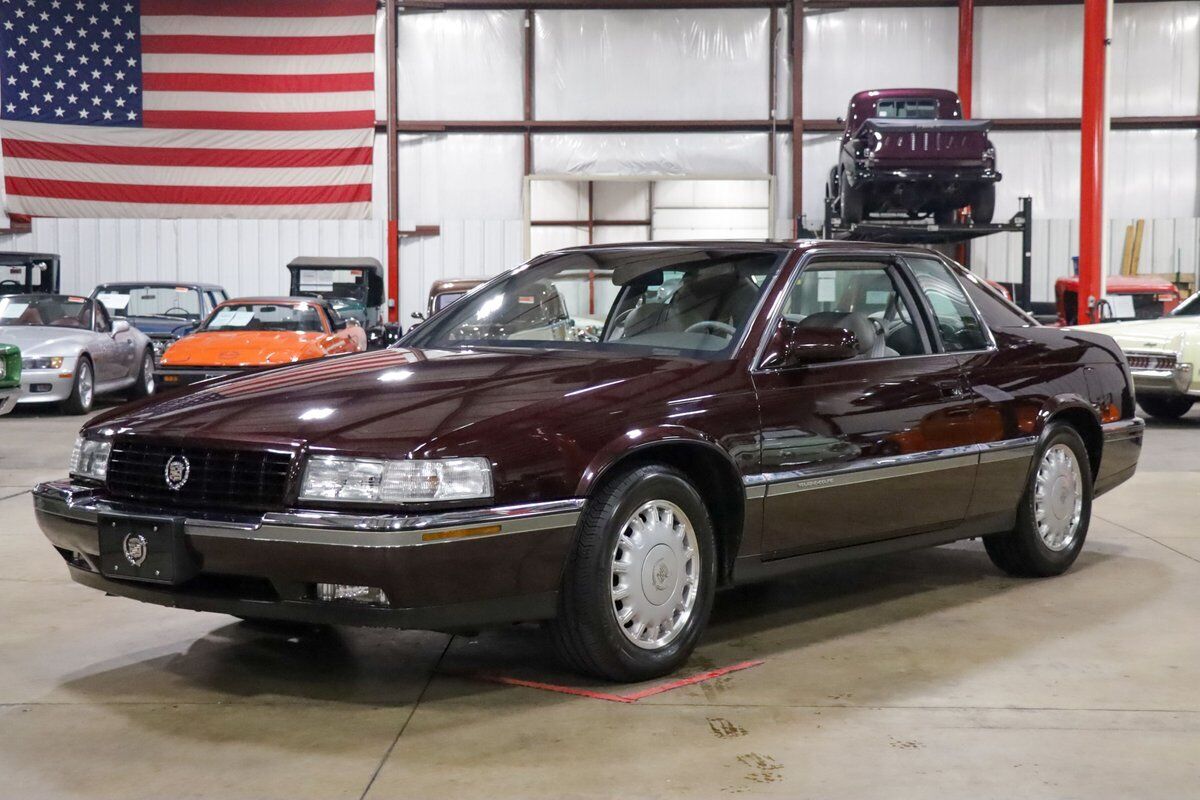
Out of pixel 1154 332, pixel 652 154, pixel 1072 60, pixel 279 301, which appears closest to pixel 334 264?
pixel 279 301

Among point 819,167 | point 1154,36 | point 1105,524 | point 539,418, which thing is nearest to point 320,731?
point 539,418

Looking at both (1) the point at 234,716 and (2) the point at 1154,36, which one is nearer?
(1) the point at 234,716

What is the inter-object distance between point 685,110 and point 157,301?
922 centimetres

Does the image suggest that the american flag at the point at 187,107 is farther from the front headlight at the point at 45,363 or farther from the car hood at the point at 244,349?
the car hood at the point at 244,349

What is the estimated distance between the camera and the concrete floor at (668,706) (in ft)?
10.0

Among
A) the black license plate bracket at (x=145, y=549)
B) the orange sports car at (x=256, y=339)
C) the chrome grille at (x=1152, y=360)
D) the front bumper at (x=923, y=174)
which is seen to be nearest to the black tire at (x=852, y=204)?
the front bumper at (x=923, y=174)

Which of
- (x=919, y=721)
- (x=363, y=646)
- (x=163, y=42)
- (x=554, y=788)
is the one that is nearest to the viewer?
(x=554, y=788)

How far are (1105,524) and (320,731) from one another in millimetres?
4704

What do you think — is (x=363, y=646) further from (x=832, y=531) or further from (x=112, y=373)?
(x=112, y=373)

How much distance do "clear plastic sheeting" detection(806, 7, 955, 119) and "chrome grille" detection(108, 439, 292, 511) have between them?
19.4m

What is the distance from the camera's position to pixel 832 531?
4340mm

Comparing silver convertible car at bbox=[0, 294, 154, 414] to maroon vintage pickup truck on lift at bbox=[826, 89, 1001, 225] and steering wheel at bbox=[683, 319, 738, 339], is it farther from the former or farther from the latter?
steering wheel at bbox=[683, 319, 738, 339]

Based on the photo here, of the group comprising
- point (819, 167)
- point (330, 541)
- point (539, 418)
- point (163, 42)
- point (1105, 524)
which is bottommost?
point (1105, 524)

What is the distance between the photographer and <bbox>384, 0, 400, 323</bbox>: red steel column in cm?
2184
